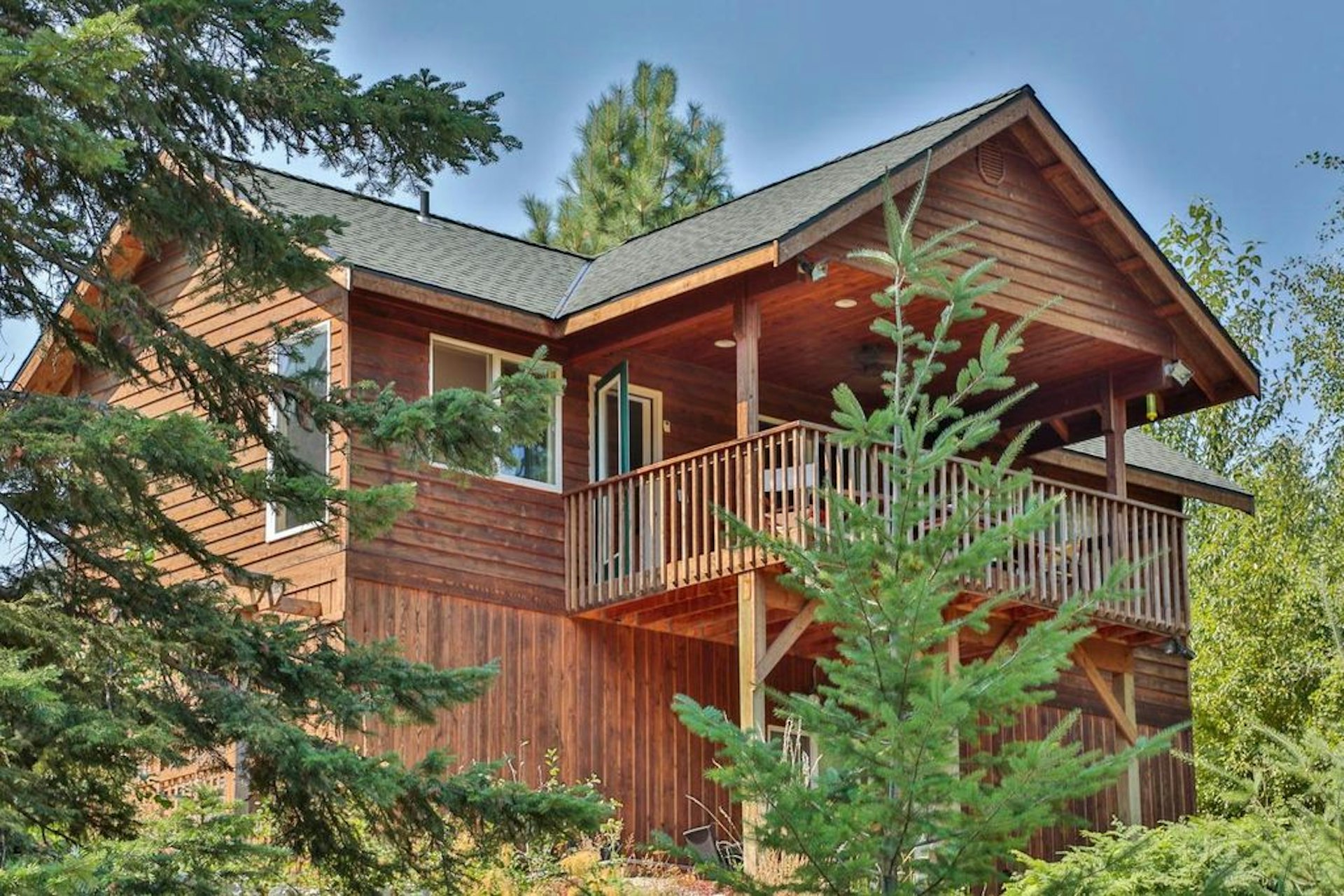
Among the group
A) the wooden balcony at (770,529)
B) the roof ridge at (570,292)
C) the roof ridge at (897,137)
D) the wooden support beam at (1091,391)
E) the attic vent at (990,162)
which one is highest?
the roof ridge at (897,137)

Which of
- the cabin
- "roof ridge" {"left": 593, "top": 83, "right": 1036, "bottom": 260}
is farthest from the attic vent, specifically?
"roof ridge" {"left": 593, "top": 83, "right": 1036, "bottom": 260}

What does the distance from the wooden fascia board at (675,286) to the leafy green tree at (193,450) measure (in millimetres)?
4887

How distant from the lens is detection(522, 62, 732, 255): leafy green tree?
3647 cm

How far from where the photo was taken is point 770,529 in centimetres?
1697

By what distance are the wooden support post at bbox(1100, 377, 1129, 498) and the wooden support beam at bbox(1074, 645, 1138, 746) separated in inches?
61.0

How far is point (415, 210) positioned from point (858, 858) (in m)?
14.5

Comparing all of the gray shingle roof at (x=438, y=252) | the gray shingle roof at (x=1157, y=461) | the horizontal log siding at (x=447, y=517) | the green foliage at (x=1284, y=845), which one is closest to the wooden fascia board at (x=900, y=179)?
the gray shingle roof at (x=438, y=252)

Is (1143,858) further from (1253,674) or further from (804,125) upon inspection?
(804,125)

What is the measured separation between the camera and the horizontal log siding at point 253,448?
16797 mm

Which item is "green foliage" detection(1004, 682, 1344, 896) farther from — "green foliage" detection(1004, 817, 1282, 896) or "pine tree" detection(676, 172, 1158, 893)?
"pine tree" detection(676, 172, 1158, 893)

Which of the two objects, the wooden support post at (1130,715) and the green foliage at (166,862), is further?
the wooden support post at (1130,715)

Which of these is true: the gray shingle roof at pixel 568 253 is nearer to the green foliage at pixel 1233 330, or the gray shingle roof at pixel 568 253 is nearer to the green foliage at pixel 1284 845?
the green foliage at pixel 1284 845

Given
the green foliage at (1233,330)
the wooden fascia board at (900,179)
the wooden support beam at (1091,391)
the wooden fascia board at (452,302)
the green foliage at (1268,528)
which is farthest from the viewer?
the green foliage at (1233,330)

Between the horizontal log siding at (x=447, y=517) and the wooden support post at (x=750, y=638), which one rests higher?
the horizontal log siding at (x=447, y=517)
